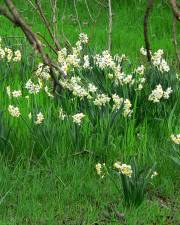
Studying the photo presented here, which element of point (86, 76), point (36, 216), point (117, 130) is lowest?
point (36, 216)

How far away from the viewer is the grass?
3559 mm

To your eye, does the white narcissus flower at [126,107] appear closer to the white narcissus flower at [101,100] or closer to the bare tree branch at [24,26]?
the white narcissus flower at [101,100]

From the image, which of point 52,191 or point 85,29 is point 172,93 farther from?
point 85,29

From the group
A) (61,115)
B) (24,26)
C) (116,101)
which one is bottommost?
(61,115)

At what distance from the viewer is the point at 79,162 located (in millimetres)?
4082

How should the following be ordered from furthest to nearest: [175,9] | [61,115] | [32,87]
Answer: [32,87]
[61,115]
[175,9]

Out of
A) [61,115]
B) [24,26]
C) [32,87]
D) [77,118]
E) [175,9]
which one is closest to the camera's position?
[175,9]

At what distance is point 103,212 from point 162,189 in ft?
1.83

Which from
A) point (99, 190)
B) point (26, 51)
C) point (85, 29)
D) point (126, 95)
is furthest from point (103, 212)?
point (85, 29)

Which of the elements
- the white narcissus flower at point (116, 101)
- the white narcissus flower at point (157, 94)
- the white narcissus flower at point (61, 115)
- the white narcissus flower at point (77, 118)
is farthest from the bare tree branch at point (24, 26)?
the white narcissus flower at point (157, 94)

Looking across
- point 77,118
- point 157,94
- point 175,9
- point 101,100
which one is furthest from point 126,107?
point 175,9

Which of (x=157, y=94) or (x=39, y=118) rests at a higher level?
(x=157, y=94)

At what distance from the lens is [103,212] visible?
3545 mm

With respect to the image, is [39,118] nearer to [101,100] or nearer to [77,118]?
[77,118]
